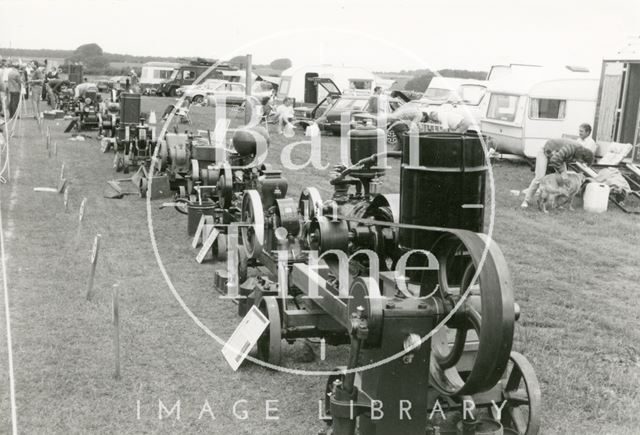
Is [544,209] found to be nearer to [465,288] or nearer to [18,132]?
[465,288]

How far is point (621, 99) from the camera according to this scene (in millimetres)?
13359

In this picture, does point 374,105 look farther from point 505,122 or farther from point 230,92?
point 230,92

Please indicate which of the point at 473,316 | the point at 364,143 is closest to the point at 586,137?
the point at 364,143

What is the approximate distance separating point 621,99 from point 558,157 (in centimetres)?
334

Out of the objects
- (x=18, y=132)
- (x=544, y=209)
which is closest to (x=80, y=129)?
(x=18, y=132)

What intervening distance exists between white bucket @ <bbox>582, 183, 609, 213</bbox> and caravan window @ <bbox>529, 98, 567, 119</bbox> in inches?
193

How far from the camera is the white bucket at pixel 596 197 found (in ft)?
36.0

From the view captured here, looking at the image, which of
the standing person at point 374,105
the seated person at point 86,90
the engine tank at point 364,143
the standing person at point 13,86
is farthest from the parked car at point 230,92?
the engine tank at point 364,143

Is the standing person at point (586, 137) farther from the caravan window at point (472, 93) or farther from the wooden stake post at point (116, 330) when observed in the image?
the wooden stake post at point (116, 330)

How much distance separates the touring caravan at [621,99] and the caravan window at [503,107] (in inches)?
93.5

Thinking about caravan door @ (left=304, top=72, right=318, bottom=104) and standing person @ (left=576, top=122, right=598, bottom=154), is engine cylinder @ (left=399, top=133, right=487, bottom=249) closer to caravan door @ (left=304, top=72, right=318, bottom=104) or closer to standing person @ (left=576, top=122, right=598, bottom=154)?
standing person @ (left=576, top=122, right=598, bottom=154)

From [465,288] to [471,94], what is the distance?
17161mm

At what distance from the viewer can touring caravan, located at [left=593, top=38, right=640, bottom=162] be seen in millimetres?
13242

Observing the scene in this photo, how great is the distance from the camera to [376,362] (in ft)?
11.5
